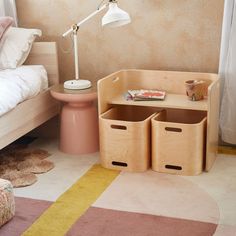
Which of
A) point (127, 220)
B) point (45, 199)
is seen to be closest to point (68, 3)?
point (45, 199)

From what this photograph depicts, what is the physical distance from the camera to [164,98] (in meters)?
2.93

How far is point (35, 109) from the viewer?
301 cm

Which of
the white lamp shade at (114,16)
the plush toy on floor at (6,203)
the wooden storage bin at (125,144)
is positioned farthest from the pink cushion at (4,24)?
the plush toy on floor at (6,203)

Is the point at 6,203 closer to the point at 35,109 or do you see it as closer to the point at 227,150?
the point at 35,109

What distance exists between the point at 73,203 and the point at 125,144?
0.55m

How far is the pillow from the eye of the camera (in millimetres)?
3062

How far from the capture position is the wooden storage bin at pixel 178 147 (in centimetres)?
267

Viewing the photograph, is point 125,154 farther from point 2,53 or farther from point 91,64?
point 2,53

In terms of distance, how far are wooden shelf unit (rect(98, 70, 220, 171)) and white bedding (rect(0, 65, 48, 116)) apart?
48cm

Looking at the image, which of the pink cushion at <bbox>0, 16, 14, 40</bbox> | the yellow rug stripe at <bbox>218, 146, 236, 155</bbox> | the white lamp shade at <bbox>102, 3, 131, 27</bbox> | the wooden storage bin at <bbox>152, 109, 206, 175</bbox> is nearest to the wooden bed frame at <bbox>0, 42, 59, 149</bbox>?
the pink cushion at <bbox>0, 16, 14, 40</bbox>

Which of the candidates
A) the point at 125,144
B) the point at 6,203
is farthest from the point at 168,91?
the point at 6,203

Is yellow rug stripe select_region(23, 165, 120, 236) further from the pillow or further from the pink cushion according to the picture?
the pink cushion

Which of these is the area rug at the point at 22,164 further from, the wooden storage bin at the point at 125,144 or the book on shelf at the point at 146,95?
the book on shelf at the point at 146,95

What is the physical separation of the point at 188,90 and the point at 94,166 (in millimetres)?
769
